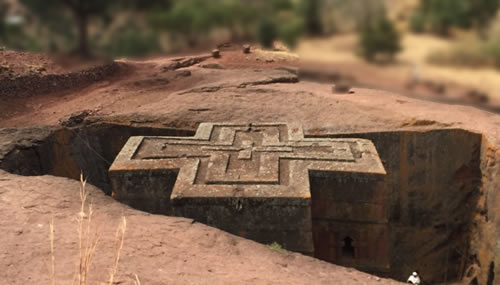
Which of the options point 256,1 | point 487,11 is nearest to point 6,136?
point 256,1

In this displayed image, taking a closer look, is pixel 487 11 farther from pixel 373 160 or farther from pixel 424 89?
pixel 373 160

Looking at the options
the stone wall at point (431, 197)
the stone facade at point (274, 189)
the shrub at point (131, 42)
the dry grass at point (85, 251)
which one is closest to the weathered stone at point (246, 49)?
the shrub at point (131, 42)

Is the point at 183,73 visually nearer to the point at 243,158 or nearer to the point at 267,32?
the point at 267,32

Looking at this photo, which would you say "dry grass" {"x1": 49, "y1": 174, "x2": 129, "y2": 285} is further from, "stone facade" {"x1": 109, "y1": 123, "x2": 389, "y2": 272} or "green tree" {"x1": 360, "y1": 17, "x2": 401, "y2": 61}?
"green tree" {"x1": 360, "y1": 17, "x2": 401, "y2": 61}

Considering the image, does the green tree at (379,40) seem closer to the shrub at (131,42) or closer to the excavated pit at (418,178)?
the excavated pit at (418,178)

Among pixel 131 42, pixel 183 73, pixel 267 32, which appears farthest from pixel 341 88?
pixel 131 42

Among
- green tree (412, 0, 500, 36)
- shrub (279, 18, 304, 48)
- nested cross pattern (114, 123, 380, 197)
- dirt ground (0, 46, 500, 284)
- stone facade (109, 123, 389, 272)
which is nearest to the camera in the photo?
dirt ground (0, 46, 500, 284)

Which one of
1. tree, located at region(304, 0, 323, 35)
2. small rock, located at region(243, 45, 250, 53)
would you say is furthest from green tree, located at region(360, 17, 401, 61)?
small rock, located at region(243, 45, 250, 53)

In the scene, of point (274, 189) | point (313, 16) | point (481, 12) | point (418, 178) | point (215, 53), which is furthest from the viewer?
point (481, 12)
